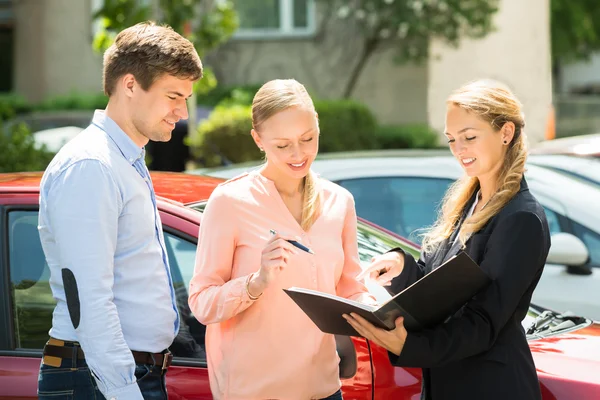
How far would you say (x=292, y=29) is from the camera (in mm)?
18812

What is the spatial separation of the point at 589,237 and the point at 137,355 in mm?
3344

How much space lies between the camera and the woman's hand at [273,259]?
2641 millimetres

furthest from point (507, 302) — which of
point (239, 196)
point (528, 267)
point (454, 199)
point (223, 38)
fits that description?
point (223, 38)

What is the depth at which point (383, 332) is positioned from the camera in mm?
2740

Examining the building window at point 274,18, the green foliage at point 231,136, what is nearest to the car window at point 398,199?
the green foliage at point 231,136

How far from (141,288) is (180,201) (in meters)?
0.99

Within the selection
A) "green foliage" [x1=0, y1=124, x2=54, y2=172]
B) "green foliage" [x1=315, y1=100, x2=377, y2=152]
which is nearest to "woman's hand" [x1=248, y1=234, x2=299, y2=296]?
"green foliage" [x1=0, y1=124, x2=54, y2=172]

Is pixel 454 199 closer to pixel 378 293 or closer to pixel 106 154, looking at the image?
pixel 378 293

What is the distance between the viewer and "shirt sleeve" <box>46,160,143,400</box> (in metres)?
2.50

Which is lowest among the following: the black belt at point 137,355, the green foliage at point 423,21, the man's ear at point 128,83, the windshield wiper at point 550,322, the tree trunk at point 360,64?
the windshield wiper at point 550,322

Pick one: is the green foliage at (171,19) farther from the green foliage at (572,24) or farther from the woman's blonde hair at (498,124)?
the green foliage at (572,24)

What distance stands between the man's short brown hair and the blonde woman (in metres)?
0.29

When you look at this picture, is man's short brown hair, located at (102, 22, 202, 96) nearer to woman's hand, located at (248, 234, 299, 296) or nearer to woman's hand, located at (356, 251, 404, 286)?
woman's hand, located at (248, 234, 299, 296)

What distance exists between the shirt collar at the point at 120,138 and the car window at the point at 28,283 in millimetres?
890
